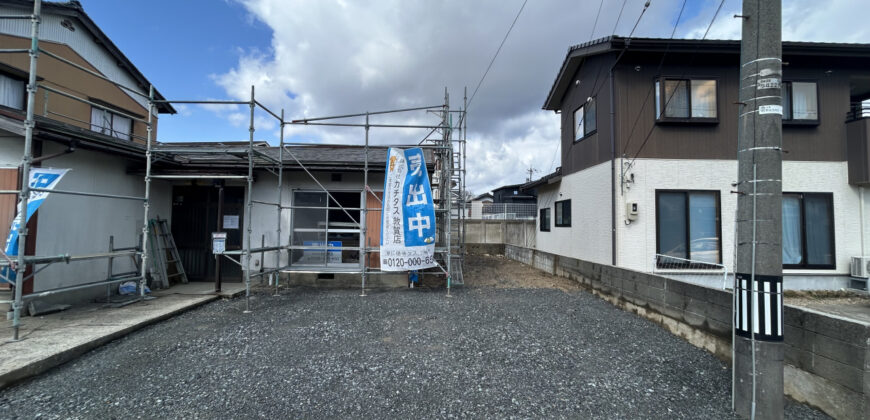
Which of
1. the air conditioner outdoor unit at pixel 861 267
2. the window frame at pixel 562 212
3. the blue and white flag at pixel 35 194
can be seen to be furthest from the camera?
the window frame at pixel 562 212

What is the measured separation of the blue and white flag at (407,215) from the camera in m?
6.10

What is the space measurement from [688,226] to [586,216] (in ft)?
6.50

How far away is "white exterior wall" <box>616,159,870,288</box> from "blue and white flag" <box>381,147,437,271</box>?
4.01m

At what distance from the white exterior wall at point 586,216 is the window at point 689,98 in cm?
168

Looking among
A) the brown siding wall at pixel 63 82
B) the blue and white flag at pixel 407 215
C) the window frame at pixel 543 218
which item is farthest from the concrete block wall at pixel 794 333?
the brown siding wall at pixel 63 82

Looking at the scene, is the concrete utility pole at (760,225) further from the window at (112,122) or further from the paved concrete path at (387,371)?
the window at (112,122)

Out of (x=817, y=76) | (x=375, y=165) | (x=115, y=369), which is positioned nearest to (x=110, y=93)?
(x=375, y=165)

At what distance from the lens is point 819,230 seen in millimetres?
6750

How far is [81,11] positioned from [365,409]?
13.2m

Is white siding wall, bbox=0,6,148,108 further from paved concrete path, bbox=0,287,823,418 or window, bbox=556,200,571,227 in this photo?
window, bbox=556,200,571,227

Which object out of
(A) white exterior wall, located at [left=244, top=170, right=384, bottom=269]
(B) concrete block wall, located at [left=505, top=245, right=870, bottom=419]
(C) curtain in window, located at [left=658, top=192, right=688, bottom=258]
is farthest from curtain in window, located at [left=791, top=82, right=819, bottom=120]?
(A) white exterior wall, located at [left=244, top=170, right=384, bottom=269]

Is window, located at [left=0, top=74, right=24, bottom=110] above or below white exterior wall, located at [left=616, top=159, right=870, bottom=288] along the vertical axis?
above

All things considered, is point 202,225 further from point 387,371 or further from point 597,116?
point 597,116

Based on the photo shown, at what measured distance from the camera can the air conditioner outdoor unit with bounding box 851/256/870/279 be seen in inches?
254
